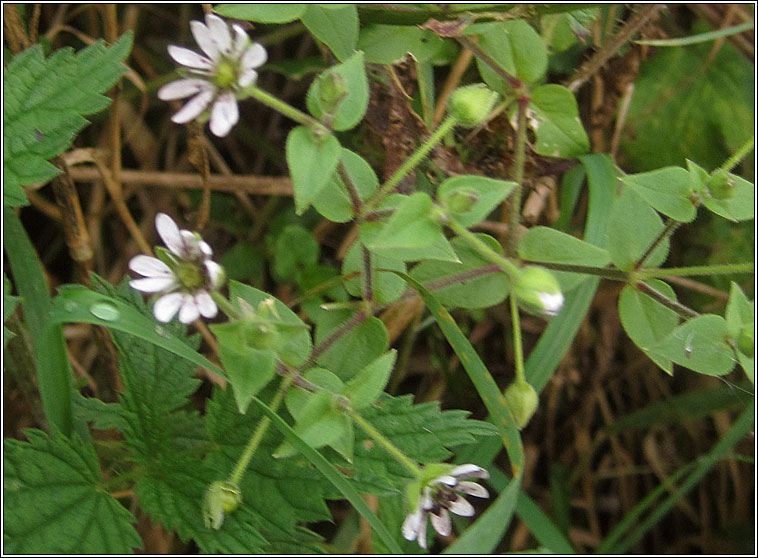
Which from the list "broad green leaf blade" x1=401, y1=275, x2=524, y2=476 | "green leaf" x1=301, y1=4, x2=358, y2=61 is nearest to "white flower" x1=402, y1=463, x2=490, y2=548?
"broad green leaf blade" x1=401, y1=275, x2=524, y2=476

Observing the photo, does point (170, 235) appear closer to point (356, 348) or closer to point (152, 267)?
point (152, 267)

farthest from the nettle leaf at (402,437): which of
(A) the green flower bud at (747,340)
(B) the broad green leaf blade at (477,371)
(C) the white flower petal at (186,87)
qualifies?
(C) the white flower petal at (186,87)

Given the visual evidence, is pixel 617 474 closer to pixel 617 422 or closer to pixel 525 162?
pixel 617 422

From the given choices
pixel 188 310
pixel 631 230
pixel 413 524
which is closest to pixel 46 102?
pixel 188 310

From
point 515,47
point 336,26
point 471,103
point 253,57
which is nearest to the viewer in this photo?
point 253,57

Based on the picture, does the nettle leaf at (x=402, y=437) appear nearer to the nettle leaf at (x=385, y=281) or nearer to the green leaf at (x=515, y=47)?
the nettle leaf at (x=385, y=281)

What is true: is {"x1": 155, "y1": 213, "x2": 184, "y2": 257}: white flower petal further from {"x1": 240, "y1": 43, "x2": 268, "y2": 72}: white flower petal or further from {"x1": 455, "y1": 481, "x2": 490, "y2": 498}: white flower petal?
{"x1": 455, "y1": 481, "x2": 490, "y2": 498}: white flower petal

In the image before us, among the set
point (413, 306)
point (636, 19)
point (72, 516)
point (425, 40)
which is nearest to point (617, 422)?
point (413, 306)
